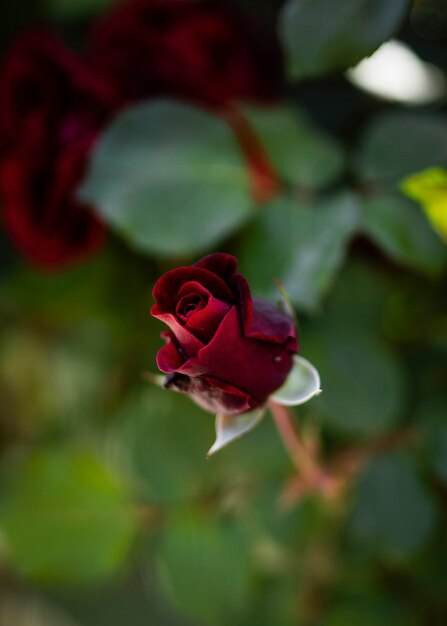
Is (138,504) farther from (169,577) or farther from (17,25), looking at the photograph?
(17,25)

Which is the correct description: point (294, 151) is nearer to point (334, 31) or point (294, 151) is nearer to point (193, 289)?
point (334, 31)

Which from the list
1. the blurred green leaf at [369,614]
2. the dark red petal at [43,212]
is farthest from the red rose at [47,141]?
the blurred green leaf at [369,614]

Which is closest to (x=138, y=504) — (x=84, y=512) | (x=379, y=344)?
(x=84, y=512)

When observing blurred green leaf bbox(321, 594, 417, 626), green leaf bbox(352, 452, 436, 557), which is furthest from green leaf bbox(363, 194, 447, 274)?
blurred green leaf bbox(321, 594, 417, 626)

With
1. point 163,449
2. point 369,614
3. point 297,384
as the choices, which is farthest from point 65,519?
point 297,384

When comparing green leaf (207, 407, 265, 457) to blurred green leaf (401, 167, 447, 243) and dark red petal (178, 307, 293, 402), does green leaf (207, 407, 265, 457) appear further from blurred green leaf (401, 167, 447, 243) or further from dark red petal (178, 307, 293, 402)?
blurred green leaf (401, 167, 447, 243)
